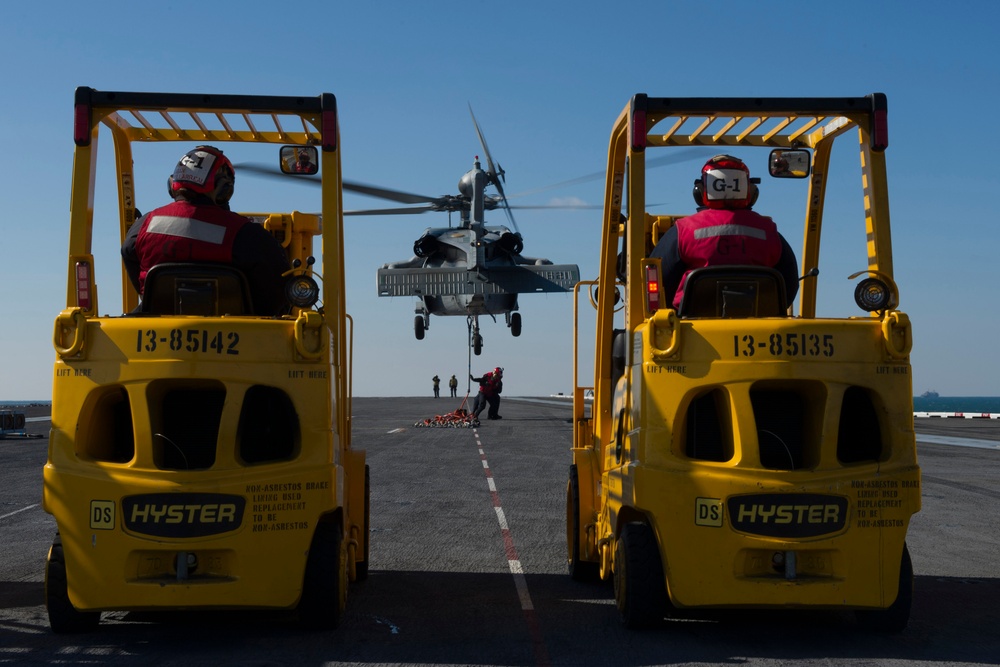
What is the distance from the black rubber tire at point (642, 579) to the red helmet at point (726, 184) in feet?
6.73

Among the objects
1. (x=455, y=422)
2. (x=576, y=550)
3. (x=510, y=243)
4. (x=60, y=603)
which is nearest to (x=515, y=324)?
(x=510, y=243)

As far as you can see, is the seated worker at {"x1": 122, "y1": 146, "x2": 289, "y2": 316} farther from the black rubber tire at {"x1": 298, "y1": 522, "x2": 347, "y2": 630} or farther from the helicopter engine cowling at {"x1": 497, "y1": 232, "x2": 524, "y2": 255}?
the helicopter engine cowling at {"x1": 497, "y1": 232, "x2": 524, "y2": 255}

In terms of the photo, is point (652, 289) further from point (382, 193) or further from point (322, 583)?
point (382, 193)

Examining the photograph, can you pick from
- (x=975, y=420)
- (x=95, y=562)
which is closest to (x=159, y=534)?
(x=95, y=562)

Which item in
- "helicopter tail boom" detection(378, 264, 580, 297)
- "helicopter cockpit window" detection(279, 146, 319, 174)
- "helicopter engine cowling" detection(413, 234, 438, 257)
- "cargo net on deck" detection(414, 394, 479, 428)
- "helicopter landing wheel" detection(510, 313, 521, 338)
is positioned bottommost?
"cargo net on deck" detection(414, 394, 479, 428)

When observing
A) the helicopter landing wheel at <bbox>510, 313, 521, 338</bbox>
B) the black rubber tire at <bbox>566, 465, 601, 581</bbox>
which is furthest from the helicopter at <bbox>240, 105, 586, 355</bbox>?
the black rubber tire at <bbox>566, 465, 601, 581</bbox>

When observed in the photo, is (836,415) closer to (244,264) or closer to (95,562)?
(244,264)

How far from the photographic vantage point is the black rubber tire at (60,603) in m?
5.81

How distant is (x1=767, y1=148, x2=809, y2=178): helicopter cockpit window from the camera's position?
7.00m

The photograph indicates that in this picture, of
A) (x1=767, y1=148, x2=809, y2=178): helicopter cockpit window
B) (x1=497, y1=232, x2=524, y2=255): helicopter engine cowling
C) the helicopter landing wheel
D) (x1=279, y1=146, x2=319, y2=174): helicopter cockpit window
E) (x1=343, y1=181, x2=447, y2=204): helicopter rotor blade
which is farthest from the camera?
the helicopter landing wheel

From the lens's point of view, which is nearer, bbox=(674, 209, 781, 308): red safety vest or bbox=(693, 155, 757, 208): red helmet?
bbox=(674, 209, 781, 308): red safety vest

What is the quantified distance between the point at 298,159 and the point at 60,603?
2.85 metres

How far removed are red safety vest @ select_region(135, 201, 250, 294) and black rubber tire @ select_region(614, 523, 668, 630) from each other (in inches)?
110

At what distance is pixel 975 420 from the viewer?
45469 millimetres
